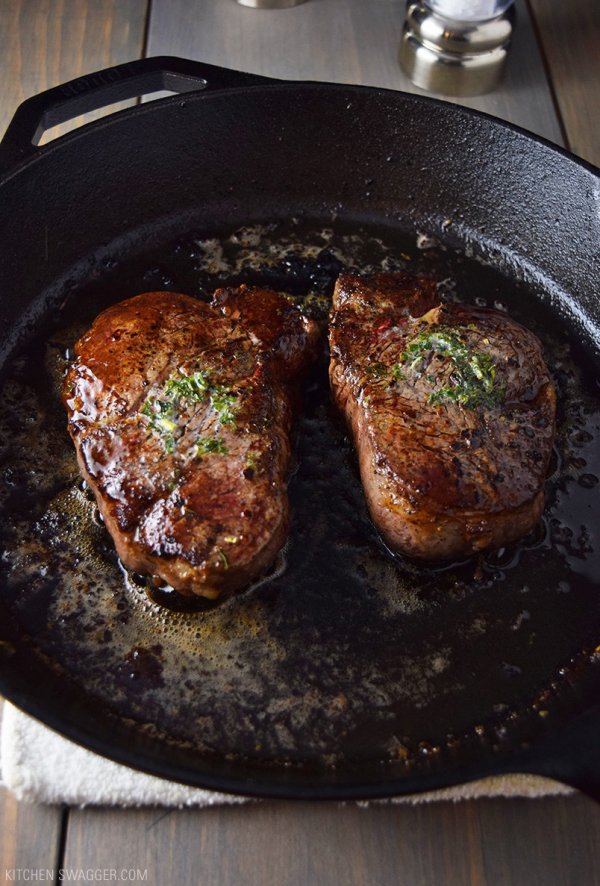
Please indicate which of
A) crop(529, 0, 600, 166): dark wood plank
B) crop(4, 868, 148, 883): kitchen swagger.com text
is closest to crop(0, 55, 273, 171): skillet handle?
crop(529, 0, 600, 166): dark wood plank

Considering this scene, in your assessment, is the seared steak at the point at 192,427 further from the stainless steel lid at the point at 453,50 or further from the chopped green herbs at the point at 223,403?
the stainless steel lid at the point at 453,50

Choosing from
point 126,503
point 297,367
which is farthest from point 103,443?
point 297,367

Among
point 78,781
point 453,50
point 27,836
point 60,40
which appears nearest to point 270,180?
point 453,50

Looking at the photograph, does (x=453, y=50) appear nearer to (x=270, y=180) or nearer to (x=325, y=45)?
(x=325, y=45)

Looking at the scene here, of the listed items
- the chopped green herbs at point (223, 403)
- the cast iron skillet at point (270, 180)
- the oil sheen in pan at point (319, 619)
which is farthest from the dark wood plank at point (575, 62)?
the chopped green herbs at point (223, 403)

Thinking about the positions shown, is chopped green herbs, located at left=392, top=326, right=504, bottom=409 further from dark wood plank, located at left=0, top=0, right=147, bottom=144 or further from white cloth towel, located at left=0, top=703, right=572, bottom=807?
dark wood plank, located at left=0, top=0, right=147, bottom=144

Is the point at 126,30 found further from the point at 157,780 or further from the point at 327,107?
the point at 157,780
